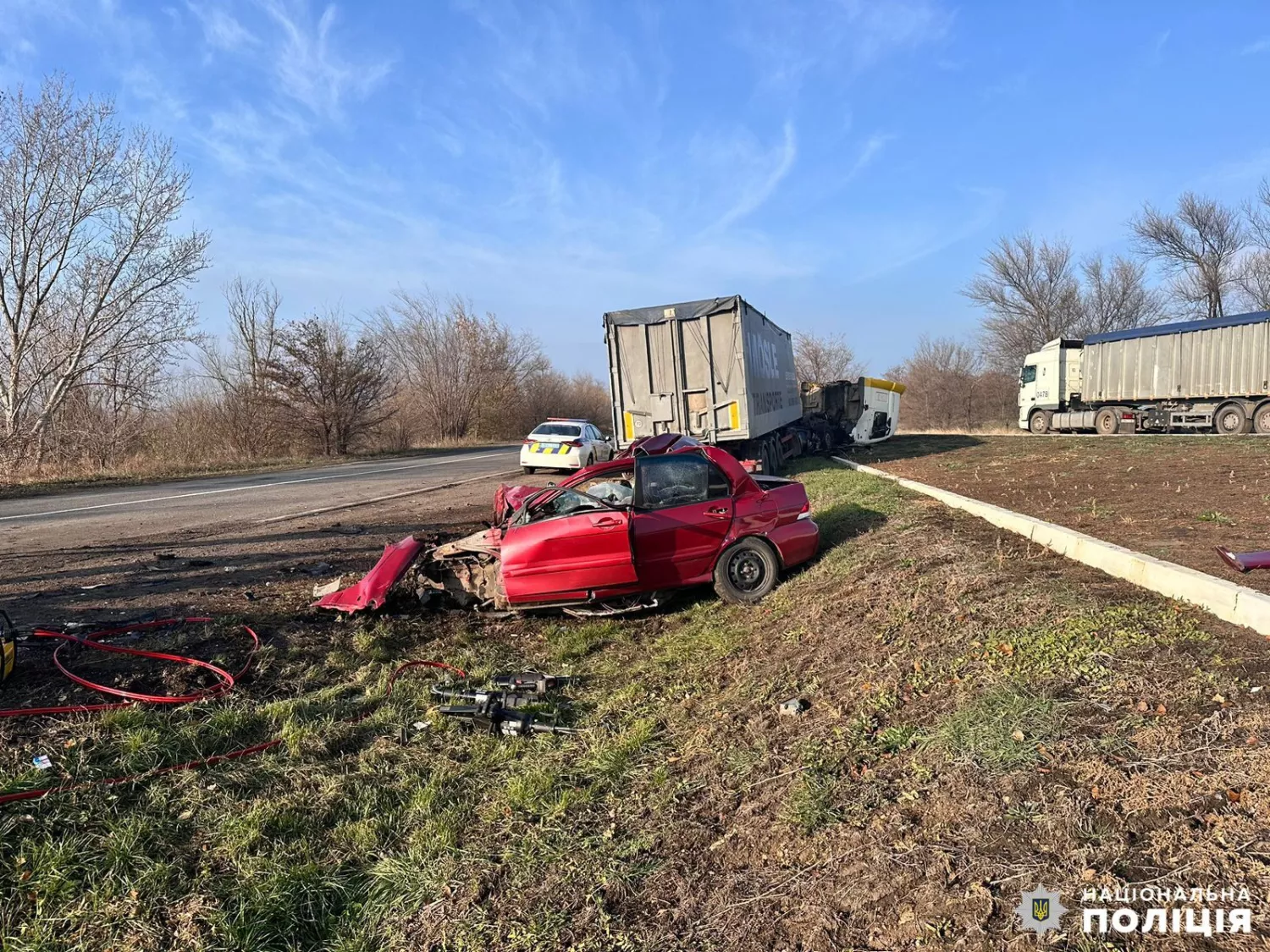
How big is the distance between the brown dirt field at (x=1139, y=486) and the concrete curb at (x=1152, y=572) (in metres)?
0.30

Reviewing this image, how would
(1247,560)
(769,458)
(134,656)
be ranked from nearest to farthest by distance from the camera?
1. (1247,560)
2. (134,656)
3. (769,458)

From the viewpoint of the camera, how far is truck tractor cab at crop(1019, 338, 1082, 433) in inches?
1045

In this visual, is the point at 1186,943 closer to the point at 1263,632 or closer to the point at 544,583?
the point at 1263,632

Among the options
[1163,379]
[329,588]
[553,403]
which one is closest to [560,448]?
[329,588]

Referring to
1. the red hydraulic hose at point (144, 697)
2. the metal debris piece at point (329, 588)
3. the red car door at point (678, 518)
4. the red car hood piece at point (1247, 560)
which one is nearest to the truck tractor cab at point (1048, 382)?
the red car hood piece at point (1247, 560)

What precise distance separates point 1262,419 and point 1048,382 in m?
7.59

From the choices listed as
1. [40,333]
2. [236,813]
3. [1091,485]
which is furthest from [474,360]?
[236,813]

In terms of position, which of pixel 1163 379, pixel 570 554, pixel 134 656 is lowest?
pixel 134 656

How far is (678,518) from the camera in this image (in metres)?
6.09

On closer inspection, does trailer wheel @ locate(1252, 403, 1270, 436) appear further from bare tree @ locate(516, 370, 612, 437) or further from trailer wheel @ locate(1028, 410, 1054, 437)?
bare tree @ locate(516, 370, 612, 437)

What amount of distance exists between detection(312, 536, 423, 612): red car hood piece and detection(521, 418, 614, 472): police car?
42.2 feet

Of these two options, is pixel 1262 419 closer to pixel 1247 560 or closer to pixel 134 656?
pixel 1247 560

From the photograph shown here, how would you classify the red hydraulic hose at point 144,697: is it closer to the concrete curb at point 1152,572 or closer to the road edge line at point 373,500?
the concrete curb at point 1152,572

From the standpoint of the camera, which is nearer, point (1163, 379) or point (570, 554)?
point (570, 554)
